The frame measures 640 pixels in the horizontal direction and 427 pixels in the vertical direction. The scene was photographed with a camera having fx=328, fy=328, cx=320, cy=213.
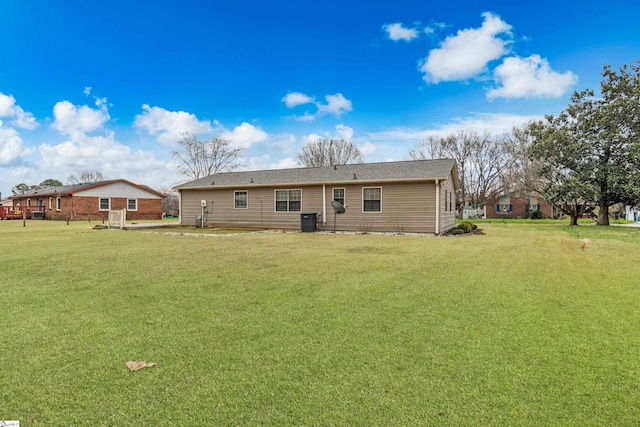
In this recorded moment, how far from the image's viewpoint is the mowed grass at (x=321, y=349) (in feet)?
6.23

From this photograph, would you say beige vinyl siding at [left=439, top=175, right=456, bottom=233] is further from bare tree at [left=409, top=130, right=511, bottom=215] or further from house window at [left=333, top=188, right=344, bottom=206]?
bare tree at [left=409, top=130, right=511, bottom=215]

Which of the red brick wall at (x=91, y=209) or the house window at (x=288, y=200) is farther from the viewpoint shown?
the red brick wall at (x=91, y=209)

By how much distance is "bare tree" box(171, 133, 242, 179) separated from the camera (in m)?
38.4

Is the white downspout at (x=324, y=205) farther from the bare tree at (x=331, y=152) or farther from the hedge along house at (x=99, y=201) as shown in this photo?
the bare tree at (x=331, y=152)

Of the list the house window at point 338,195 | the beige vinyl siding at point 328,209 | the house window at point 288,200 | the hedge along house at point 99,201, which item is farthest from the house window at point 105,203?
the house window at point 338,195

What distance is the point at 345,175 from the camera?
16.2 metres

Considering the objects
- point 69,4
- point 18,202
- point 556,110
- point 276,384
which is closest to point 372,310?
point 276,384

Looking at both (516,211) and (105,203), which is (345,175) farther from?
(516,211)

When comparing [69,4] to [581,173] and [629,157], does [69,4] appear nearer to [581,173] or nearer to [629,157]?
[581,173]

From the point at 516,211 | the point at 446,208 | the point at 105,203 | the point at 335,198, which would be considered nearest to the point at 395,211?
the point at 335,198

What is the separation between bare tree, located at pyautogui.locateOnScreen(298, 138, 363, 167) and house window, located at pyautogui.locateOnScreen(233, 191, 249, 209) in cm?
2203

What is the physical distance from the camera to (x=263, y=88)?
68.4 feet

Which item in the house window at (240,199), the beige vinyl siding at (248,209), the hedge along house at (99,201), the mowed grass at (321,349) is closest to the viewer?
the mowed grass at (321,349)

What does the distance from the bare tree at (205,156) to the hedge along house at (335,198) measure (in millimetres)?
20161
